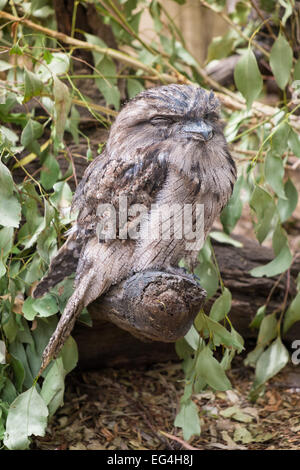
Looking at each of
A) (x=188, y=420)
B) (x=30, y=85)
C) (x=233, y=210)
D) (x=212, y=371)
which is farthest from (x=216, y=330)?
(x=30, y=85)

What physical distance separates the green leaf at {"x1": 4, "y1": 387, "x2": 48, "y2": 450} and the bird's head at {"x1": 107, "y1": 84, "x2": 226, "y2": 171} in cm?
85

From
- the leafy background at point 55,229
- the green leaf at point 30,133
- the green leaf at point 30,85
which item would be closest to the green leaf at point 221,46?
the leafy background at point 55,229

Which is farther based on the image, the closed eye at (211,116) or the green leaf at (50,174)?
the green leaf at (50,174)

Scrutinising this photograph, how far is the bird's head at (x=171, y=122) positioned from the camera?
150cm

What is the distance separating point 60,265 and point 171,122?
626 mm

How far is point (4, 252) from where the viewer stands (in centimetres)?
180

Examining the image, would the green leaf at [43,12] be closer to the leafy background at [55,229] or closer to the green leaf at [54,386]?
the leafy background at [55,229]

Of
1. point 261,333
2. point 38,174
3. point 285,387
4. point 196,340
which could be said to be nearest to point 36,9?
point 38,174

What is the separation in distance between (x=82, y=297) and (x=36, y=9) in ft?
4.59

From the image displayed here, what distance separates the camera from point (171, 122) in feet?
5.03

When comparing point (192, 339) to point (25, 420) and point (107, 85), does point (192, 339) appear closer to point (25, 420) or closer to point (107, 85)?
point (25, 420)

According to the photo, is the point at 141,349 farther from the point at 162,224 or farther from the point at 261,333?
the point at 162,224

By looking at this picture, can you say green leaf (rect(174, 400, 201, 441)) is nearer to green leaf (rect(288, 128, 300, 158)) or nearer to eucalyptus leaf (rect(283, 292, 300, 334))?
eucalyptus leaf (rect(283, 292, 300, 334))

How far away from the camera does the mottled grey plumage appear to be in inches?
59.8
